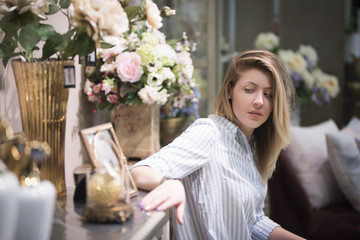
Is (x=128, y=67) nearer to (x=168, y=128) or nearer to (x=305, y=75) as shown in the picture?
(x=168, y=128)

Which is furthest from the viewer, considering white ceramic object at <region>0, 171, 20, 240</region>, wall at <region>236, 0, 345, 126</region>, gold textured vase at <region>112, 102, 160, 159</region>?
wall at <region>236, 0, 345, 126</region>

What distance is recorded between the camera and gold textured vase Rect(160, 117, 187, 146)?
2365 mm

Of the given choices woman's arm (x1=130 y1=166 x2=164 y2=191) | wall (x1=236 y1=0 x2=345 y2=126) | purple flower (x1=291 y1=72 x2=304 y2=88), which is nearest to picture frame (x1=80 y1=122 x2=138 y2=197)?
woman's arm (x1=130 y1=166 x2=164 y2=191)

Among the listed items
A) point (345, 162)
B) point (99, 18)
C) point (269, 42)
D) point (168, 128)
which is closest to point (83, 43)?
point (99, 18)

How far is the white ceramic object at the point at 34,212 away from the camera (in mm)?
740

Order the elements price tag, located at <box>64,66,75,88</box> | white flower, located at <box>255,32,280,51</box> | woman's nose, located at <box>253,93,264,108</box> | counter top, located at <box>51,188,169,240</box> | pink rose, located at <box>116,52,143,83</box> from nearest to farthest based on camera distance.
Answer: counter top, located at <box>51,188,169,240</box>
price tag, located at <box>64,66,75,88</box>
woman's nose, located at <box>253,93,264,108</box>
pink rose, located at <box>116,52,143,83</box>
white flower, located at <box>255,32,280,51</box>

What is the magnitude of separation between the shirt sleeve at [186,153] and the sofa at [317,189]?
129 centimetres

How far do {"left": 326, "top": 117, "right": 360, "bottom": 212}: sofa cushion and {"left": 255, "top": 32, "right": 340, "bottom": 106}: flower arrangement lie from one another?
0.97m

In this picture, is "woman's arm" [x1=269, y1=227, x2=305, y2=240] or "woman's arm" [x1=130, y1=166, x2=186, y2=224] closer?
"woman's arm" [x1=130, y1=166, x2=186, y2=224]

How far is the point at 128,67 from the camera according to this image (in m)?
1.87

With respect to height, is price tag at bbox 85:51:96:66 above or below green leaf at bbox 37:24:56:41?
below

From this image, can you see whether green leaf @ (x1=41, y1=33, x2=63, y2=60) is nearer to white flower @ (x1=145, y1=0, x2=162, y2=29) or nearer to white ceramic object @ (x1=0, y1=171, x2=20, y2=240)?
white flower @ (x1=145, y1=0, x2=162, y2=29)

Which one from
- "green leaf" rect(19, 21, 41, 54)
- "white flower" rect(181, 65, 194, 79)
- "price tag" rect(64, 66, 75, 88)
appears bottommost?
"white flower" rect(181, 65, 194, 79)

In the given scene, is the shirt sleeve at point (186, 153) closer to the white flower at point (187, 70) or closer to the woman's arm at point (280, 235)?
the woman's arm at point (280, 235)
